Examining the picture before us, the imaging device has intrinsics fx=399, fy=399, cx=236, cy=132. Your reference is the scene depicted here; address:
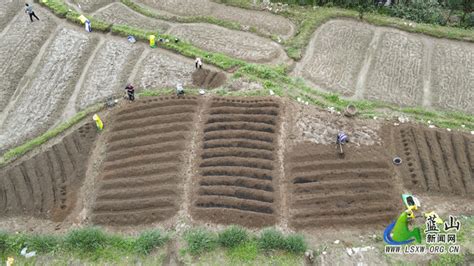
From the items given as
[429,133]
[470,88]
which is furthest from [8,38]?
[470,88]

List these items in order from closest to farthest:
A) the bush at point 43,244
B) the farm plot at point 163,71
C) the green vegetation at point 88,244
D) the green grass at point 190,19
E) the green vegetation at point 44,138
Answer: the green vegetation at point 88,244
the bush at point 43,244
the green vegetation at point 44,138
the farm plot at point 163,71
the green grass at point 190,19

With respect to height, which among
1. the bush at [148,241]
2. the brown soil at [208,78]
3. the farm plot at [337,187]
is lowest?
the bush at [148,241]

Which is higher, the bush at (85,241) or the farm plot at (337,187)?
the farm plot at (337,187)

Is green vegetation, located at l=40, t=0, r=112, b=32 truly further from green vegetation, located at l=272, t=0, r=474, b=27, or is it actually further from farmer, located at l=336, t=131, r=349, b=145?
farmer, located at l=336, t=131, r=349, b=145

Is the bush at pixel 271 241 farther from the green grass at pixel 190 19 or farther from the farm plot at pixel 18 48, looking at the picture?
the farm plot at pixel 18 48

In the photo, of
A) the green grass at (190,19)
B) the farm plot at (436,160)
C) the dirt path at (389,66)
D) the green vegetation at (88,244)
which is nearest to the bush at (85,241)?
the green vegetation at (88,244)

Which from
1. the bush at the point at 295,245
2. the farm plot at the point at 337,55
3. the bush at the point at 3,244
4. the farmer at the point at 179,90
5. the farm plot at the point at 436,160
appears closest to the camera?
the bush at the point at 295,245

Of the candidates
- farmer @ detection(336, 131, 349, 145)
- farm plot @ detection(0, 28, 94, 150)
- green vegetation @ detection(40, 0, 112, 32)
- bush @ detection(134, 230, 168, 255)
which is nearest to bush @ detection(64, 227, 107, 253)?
bush @ detection(134, 230, 168, 255)

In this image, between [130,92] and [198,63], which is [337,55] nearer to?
[198,63]
